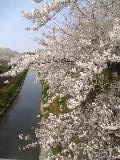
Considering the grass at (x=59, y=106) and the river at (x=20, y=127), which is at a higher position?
the grass at (x=59, y=106)

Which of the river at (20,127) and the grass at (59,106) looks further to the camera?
the river at (20,127)

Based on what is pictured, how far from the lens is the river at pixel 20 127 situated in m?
30.8

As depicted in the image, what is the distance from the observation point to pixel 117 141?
1141cm

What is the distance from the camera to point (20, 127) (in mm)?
43031

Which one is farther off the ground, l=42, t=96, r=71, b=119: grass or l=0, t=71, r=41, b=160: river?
l=42, t=96, r=71, b=119: grass

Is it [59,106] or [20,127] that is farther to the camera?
[20,127]

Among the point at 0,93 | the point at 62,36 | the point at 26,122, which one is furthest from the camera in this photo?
the point at 0,93

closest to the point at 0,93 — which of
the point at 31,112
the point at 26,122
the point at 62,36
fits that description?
the point at 31,112

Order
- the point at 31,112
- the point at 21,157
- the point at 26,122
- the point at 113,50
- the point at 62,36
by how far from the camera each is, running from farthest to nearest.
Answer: the point at 31,112 < the point at 26,122 < the point at 21,157 < the point at 62,36 < the point at 113,50

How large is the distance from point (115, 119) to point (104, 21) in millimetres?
3067

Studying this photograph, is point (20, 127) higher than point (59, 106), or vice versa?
point (59, 106)

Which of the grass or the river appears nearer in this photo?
A: the grass

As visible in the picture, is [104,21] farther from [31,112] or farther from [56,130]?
[31,112]

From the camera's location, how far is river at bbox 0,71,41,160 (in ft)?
101
